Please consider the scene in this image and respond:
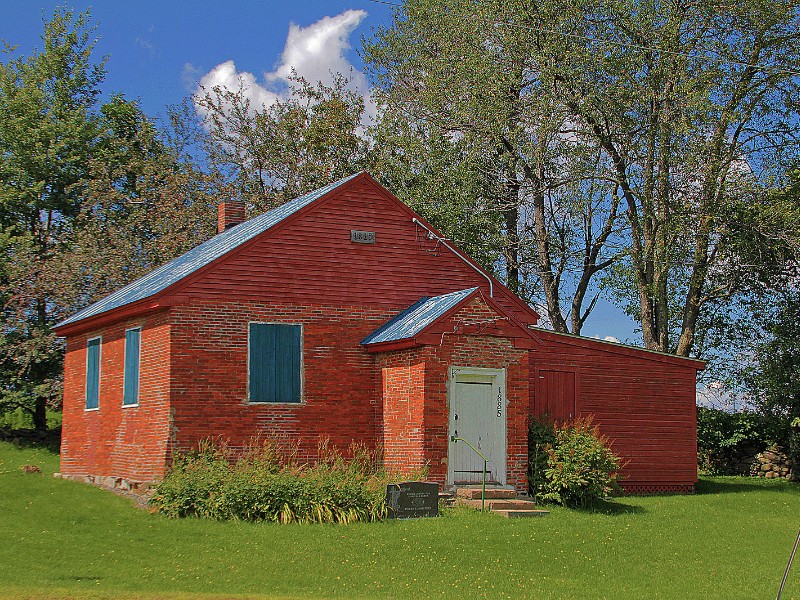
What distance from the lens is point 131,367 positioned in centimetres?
2169

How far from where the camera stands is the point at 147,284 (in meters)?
23.7

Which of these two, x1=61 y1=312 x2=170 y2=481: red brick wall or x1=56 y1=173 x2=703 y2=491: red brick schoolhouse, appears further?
x1=61 y1=312 x2=170 y2=481: red brick wall

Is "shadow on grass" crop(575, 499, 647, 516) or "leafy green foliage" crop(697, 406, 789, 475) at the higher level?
"leafy green foliage" crop(697, 406, 789, 475)

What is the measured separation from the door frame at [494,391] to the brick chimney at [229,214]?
1025cm

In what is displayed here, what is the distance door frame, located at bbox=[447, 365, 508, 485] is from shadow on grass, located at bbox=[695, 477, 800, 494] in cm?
778

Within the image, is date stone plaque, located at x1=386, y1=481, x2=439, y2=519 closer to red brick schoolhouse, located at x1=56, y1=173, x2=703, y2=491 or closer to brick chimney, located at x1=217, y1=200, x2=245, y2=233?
red brick schoolhouse, located at x1=56, y1=173, x2=703, y2=491

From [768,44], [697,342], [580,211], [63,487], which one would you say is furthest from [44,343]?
[768,44]

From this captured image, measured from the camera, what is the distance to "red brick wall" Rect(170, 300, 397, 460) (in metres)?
19.9

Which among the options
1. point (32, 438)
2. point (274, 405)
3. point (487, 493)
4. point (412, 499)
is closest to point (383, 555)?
point (412, 499)

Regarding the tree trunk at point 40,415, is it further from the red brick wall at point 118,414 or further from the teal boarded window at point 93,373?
the teal boarded window at point 93,373

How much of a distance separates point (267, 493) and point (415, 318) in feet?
17.2

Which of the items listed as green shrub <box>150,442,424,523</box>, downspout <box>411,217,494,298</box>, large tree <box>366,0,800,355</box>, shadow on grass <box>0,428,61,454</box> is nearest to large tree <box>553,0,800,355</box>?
large tree <box>366,0,800,355</box>

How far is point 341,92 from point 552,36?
13791mm

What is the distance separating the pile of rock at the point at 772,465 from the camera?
32.3 m
